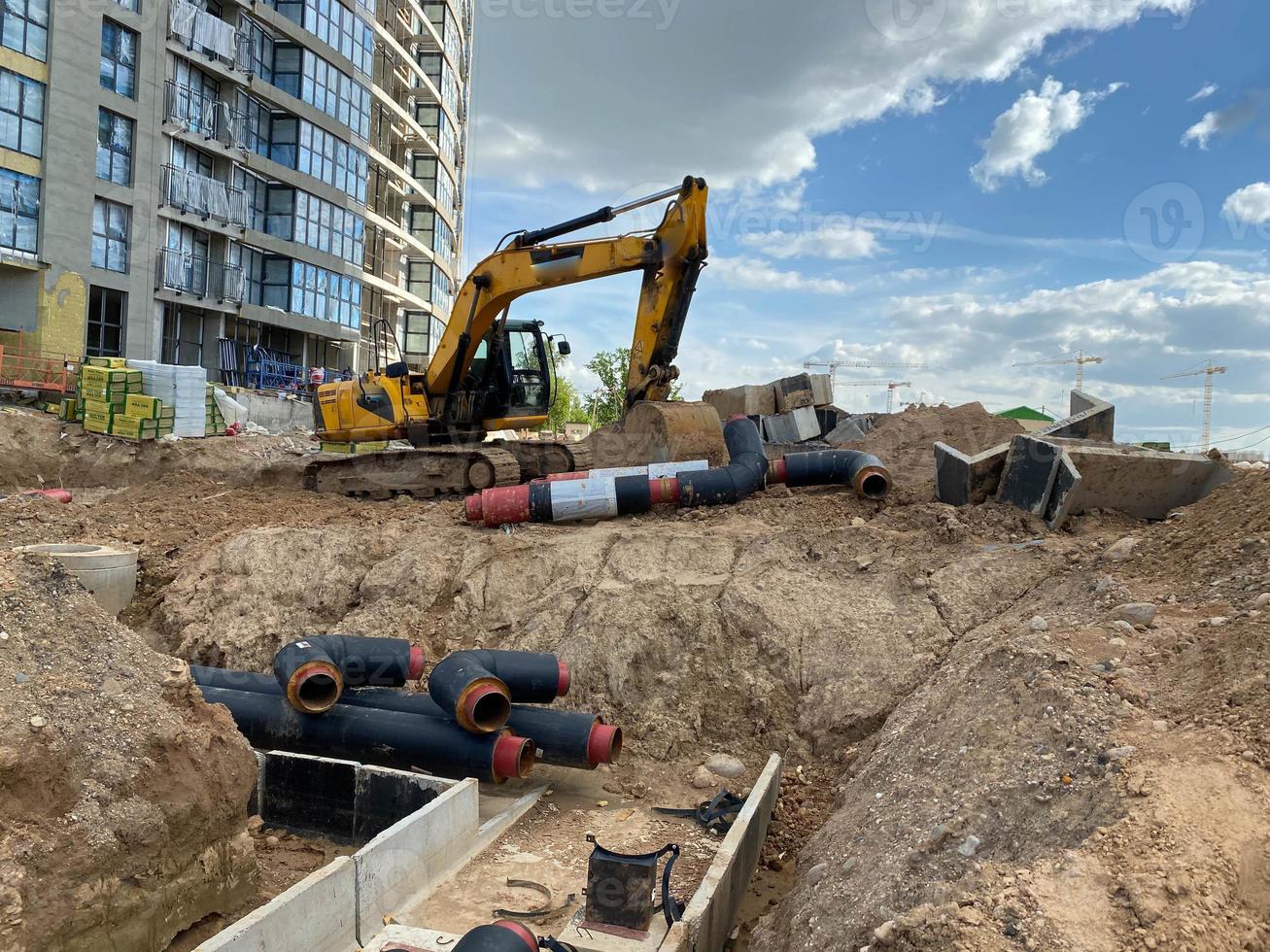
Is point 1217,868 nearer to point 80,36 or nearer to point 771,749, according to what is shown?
point 771,749

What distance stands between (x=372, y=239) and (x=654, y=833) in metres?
40.9

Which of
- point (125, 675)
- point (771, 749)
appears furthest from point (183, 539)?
point (771, 749)

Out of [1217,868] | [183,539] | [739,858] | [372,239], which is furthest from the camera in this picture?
[372,239]

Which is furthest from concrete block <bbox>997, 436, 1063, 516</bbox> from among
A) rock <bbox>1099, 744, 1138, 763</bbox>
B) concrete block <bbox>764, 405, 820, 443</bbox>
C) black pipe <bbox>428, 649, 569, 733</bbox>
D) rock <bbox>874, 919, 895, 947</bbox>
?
concrete block <bbox>764, 405, 820, 443</bbox>

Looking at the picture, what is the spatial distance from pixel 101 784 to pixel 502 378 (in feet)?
36.0

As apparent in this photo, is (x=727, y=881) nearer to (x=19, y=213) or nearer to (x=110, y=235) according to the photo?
(x=19, y=213)

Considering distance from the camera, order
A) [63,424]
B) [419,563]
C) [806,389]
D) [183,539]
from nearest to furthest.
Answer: [419,563] < [183,539] < [806,389] < [63,424]

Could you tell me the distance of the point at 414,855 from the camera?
4.80 m

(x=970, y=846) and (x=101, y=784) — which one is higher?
(x=970, y=846)

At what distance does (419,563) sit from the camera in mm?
8742

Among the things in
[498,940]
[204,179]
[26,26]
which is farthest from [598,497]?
[204,179]

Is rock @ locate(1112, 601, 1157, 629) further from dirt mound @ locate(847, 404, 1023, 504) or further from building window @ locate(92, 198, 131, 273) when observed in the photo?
building window @ locate(92, 198, 131, 273)

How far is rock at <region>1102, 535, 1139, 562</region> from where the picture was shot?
652cm

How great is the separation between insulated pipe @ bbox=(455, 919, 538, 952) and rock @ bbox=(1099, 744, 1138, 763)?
8.18 feet
